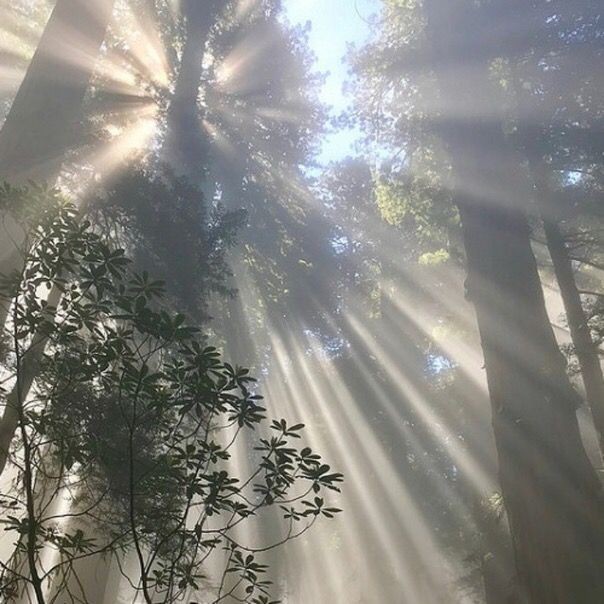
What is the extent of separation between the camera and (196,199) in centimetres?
873

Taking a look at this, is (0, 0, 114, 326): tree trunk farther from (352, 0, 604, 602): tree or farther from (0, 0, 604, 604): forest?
(352, 0, 604, 602): tree

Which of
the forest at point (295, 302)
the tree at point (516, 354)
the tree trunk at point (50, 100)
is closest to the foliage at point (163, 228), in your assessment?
the forest at point (295, 302)

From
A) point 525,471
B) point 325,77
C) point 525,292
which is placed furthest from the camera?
point 325,77

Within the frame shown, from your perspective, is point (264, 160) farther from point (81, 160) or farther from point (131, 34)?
point (81, 160)

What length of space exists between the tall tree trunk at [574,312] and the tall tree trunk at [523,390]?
5250 millimetres

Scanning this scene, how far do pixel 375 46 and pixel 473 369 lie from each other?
9.77 meters

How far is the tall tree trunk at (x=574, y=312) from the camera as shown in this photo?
391 inches

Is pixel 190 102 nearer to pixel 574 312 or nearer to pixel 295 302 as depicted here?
pixel 295 302

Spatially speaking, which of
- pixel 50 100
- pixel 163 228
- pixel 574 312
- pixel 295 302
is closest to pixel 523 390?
pixel 163 228

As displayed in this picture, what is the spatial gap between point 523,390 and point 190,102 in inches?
399

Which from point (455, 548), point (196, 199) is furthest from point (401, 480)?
point (196, 199)

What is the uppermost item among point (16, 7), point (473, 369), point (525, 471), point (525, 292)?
point (16, 7)

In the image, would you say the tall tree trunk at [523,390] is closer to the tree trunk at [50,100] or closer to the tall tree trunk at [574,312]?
the tree trunk at [50,100]

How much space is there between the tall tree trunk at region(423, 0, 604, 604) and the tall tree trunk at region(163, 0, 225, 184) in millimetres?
6589
